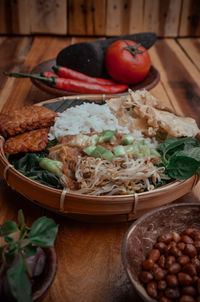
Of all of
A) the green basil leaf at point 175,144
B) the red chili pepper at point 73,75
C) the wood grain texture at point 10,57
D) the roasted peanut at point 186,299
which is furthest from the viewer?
the wood grain texture at point 10,57

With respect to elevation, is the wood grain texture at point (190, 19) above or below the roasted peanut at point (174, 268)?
below

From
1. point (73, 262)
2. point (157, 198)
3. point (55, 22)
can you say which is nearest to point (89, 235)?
point (73, 262)

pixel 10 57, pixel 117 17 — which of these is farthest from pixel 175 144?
pixel 117 17

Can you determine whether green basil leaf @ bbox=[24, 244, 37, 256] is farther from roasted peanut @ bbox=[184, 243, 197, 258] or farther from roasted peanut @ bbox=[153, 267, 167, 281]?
roasted peanut @ bbox=[184, 243, 197, 258]

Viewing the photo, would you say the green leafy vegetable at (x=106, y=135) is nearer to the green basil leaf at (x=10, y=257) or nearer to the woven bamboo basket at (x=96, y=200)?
the woven bamboo basket at (x=96, y=200)

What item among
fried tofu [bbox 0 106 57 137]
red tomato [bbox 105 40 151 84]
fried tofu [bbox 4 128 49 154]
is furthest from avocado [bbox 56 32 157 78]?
fried tofu [bbox 4 128 49 154]

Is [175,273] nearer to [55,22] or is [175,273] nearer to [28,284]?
[28,284]

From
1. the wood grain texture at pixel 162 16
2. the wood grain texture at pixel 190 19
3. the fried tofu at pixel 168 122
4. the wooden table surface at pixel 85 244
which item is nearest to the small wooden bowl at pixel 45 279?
the wooden table surface at pixel 85 244
